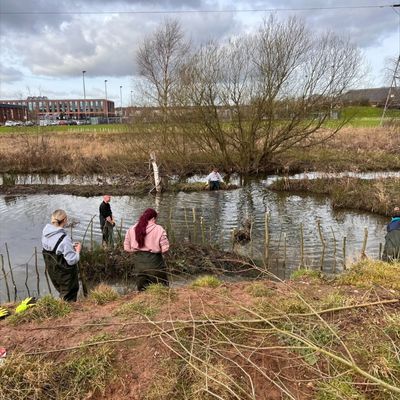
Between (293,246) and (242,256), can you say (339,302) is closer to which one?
(242,256)

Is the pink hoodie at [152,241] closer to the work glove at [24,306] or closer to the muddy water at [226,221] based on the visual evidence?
the work glove at [24,306]

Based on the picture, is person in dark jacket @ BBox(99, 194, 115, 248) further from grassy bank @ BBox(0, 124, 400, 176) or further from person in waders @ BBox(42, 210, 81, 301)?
grassy bank @ BBox(0, 124, 400, 176)

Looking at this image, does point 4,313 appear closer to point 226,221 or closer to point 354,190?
point 226,221

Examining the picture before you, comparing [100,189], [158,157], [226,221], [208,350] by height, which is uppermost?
[208,350]

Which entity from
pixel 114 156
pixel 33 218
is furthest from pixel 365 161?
pixel 33 218

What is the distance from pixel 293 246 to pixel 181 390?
930 centimetres

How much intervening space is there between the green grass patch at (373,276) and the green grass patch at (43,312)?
400cm

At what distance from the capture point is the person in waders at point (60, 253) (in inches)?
248

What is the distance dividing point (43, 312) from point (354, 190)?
17192mm

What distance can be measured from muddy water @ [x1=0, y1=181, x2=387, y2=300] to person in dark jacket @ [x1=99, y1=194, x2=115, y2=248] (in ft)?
5.78

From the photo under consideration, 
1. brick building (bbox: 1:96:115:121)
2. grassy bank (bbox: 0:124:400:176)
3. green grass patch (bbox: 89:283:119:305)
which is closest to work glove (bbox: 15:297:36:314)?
green grass patch (bbox: 89:283:119:305)

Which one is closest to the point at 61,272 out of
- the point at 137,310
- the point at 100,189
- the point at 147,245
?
the point at 147,245

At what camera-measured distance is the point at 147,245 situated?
675 centimetres

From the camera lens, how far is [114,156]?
29.5m
